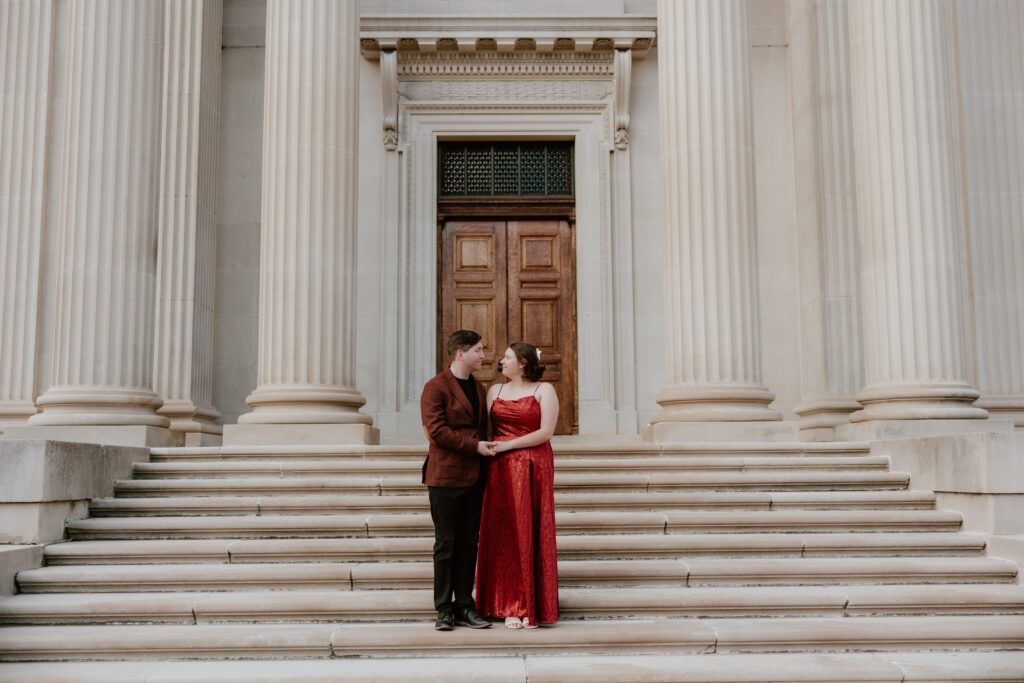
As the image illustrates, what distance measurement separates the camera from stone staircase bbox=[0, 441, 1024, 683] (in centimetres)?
640

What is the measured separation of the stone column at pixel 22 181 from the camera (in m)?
13.6

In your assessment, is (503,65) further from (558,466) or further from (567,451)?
(558,466)

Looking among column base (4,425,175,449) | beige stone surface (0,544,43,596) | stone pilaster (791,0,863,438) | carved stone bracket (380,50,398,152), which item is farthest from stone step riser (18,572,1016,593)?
carved stone bracket (380,50,398,152)

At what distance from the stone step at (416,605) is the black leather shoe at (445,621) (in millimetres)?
431

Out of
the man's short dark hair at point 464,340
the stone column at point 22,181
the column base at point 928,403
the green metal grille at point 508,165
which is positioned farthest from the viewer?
the green metal grille at point 508,165

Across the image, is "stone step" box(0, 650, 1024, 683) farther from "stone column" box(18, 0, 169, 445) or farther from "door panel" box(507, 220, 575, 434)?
"door panel" box(507, 220, 575, 434)

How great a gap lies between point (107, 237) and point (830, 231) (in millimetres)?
10471

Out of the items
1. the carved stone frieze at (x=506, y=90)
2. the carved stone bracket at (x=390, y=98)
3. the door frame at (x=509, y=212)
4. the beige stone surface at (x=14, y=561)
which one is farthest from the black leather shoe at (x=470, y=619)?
the carved stone frieze at (x=506, y=90)

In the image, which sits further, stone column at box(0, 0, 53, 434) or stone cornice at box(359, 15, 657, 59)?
stone cornice at box(359, 15, 657, 59)

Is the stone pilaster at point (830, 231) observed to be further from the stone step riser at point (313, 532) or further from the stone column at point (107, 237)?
the stone column at point (107, 237)

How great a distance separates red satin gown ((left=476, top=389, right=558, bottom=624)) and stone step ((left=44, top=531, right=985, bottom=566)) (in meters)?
1.18

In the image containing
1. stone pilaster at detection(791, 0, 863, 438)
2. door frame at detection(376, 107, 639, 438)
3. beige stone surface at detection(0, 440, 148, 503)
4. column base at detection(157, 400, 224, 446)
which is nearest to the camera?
beige stone surface at detection(0, 440, 148, 503)

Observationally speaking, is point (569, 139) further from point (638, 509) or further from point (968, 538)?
point (968, 538)

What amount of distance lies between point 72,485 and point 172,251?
6.48m
